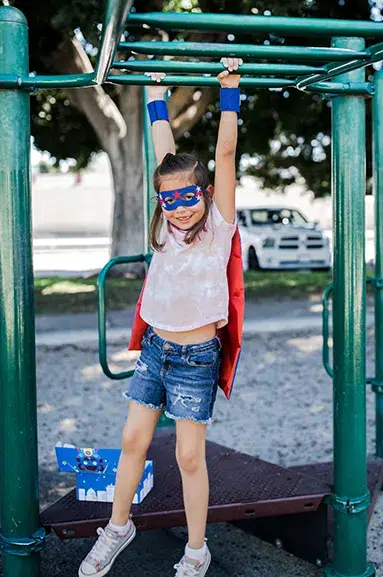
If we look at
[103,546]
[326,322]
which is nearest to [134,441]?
[103,546]

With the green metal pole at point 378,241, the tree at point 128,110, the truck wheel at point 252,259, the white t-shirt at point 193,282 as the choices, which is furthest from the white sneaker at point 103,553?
the truck wheel at point 252,259

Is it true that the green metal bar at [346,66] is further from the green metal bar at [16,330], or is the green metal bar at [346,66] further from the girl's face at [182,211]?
the green metal bar at [16,330]

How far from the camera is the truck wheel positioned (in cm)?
1472

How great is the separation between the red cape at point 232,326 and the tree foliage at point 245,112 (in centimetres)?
520

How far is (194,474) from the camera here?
2188 mm

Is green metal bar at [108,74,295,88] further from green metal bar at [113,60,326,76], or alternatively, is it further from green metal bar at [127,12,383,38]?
green metal bar at [127,12,383,38]

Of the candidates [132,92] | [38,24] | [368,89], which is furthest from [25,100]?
[132,92]

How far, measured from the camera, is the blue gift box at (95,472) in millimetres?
2512

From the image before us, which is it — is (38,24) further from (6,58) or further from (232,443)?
(6,58)

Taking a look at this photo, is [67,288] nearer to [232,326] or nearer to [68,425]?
[68,425]

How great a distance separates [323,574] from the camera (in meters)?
2.57

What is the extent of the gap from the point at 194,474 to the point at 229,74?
1122mm

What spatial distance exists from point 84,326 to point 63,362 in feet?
5.00

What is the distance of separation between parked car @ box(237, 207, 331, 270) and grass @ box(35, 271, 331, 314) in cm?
193
